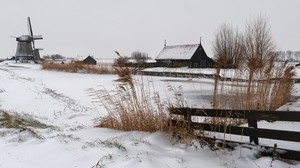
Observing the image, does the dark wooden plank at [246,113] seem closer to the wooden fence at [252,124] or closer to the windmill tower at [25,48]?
the wooden fence at [252,124]

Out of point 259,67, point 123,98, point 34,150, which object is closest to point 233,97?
point 259,67

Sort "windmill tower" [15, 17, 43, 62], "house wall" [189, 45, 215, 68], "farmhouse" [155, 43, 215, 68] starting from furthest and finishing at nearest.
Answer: "windmill tower" [15, 17, 43, 62] < "house wall" [189, 45, 215, 68] < "farmhouse" [155, 43, 215, 68]

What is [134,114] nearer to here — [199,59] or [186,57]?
[186,57]

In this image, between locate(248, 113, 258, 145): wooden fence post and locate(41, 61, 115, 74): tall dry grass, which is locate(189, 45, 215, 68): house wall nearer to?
locate(41, 61, 115, 74): tall dry grass

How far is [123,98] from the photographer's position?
225 inches

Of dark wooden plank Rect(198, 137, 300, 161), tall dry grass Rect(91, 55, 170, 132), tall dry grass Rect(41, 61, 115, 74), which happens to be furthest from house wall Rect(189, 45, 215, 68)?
dark wooden plank Rect(198, 137, 300, 161)

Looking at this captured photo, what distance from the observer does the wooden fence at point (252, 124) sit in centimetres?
398

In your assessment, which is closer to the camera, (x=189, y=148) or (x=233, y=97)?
(x=189, y=148)

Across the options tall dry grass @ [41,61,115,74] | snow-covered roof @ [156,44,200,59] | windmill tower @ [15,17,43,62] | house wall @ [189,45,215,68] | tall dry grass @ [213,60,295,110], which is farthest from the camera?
windmill tower @ [15,17,43,62]

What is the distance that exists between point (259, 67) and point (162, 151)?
4753 mm

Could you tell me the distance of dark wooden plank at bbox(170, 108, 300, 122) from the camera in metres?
3.93

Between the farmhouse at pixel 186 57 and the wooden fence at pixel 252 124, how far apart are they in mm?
35502

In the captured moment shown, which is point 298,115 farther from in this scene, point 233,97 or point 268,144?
point 233,97

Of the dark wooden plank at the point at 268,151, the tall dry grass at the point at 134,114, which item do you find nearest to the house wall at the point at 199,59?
the tall dry grass at the point at 134,114
